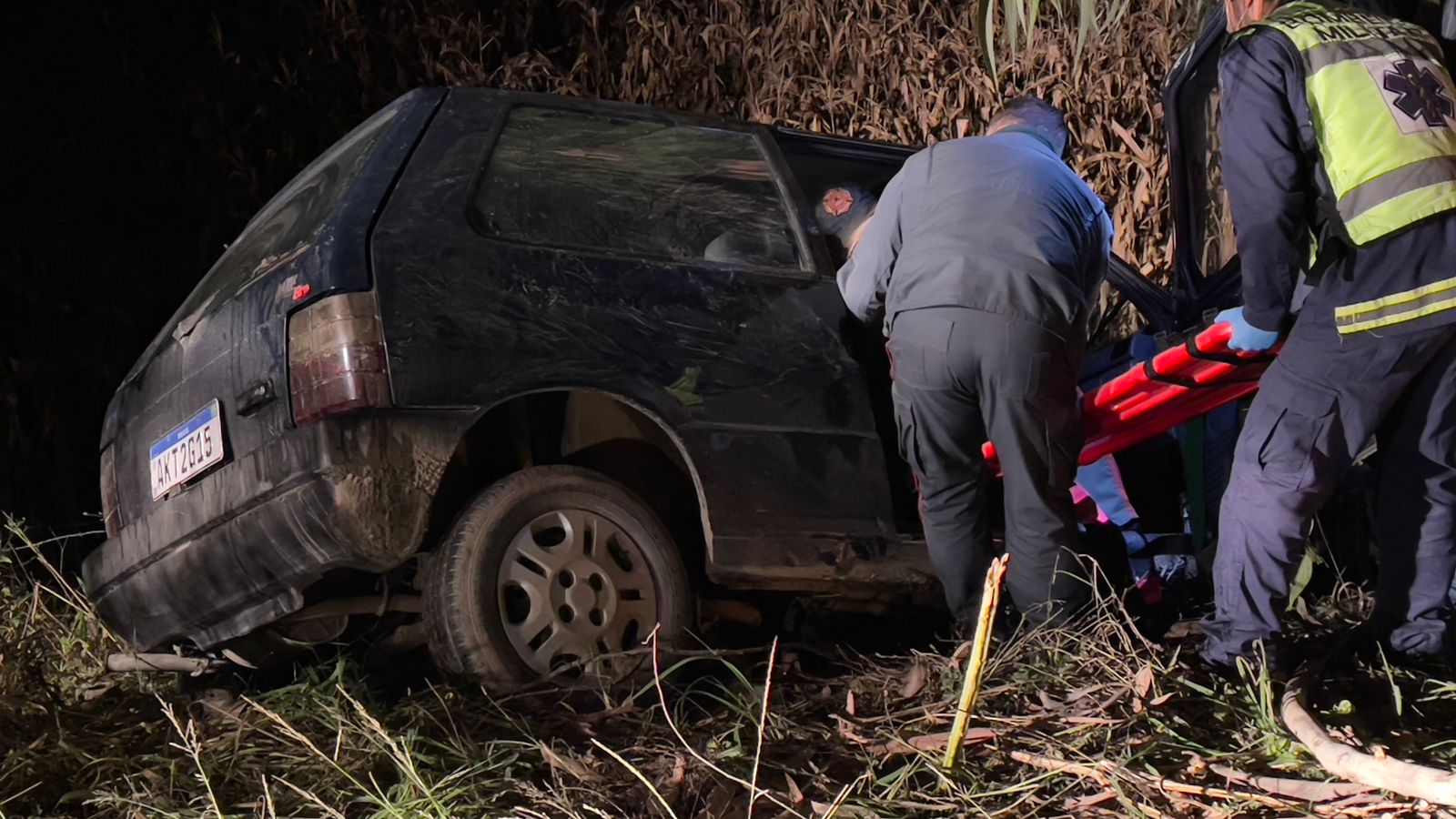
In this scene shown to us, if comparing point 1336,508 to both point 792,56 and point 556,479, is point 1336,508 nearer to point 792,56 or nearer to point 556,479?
point 556,479

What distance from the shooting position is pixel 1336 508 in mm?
3832

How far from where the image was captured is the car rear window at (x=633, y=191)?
10.5 feet

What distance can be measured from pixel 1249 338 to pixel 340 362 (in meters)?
2.00

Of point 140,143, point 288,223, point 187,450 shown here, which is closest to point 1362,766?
point 187,450

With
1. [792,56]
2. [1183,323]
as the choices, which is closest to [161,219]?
[792,56]

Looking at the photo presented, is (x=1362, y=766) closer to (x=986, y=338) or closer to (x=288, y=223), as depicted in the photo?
(x=986, y=338)

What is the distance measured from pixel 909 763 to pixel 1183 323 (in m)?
1.98

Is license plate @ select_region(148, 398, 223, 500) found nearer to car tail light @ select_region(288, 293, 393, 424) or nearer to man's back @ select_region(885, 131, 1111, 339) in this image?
car tail light @ select_region(288, 293, 393, 424)

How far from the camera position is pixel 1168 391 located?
3408 millimetres

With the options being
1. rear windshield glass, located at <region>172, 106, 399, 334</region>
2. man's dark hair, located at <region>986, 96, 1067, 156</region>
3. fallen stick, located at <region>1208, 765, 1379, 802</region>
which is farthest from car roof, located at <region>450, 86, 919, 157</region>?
fallen stick, located at <region>1208, 765, 1379, 802</region>

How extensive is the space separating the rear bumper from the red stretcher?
146 centimetres

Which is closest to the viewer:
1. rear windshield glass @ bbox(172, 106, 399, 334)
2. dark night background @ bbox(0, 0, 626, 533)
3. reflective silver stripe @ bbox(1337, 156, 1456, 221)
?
reflective silver stripe @ bbox(1337, 156, 1456, 221)

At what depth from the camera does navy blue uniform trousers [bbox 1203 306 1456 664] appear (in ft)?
9.18

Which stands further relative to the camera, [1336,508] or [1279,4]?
[1336,508]
